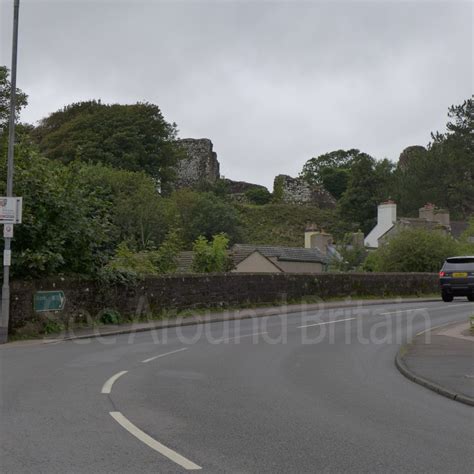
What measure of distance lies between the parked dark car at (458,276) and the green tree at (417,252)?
10728 mm

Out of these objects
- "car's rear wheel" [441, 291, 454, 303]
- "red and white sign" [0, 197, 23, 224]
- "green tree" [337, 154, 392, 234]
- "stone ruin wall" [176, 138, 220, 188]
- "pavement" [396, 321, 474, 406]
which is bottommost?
"pavement" [396, 321, 474, 406]

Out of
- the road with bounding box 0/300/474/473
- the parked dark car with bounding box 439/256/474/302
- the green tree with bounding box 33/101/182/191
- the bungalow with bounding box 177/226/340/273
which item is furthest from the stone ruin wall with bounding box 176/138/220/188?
the road with bounding box 0/300/474/473

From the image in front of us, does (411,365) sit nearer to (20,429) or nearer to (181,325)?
(20,429)

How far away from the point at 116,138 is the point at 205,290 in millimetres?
43290

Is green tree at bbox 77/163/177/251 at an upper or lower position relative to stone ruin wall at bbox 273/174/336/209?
lower

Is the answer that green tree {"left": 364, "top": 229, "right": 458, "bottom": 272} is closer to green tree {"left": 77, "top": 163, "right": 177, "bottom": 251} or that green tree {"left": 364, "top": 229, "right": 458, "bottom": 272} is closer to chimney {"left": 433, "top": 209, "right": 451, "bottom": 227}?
green tree {"left": 77, "top": 163, "right": 177, "bottom": 251}

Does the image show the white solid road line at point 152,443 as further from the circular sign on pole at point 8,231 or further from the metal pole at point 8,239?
the metal pole at point 8,239

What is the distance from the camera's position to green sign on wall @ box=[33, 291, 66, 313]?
17881mm

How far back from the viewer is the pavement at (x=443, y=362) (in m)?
9.77

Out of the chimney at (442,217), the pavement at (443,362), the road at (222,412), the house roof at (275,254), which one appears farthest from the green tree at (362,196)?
the road at (222,412)

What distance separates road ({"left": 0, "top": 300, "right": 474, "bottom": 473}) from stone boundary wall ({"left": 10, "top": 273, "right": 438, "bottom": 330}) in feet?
11.5

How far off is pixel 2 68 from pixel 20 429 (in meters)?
39.1

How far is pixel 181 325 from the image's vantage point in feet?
70.8

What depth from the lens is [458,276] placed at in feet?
99.3
